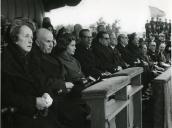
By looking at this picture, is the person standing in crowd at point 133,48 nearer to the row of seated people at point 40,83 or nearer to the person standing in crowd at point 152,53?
the person standing in crowd at point 152,53

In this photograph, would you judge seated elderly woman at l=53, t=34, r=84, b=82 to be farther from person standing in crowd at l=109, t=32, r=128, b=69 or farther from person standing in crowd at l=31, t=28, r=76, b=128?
person standing in crowd at l=109, t=32, r=128, b=69

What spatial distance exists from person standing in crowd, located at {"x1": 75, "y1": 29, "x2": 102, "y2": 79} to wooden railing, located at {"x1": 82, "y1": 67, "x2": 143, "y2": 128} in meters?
0.73

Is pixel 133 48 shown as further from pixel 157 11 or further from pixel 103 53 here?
pixel 157 11

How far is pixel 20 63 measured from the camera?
85.2 inches

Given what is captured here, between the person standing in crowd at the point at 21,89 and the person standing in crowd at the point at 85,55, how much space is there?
2.12m

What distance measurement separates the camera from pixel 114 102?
9.56ft

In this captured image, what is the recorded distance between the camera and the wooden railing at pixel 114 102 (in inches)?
86.0

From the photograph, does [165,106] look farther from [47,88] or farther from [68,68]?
[47,88]

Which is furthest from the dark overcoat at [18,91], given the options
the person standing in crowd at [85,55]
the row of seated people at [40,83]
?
the person standing in crowd at [85,55]

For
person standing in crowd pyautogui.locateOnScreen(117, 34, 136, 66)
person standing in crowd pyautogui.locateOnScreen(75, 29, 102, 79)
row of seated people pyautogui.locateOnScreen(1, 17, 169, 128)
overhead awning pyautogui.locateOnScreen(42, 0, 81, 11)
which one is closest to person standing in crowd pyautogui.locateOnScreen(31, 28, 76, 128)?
row of seated people pyautogui.locateOnScreen(1, 17, 169, 128)

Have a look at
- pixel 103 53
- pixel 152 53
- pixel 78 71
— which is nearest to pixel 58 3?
pixel 103 53

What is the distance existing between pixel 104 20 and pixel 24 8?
53.0 inches

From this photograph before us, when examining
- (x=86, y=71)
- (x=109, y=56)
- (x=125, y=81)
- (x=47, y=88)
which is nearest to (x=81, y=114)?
(x=125, y=81)

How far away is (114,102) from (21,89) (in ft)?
3.27
